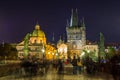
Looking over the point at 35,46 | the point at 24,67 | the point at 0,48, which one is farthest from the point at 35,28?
the point at 24,67

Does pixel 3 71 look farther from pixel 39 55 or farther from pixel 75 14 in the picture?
pixel 75 14

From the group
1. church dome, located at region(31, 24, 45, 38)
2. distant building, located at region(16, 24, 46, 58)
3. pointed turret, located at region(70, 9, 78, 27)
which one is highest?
pointed turret, located at region(70, 9, 78, 27)

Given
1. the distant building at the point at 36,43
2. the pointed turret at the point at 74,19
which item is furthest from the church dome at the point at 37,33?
the pointed turret at the point at 74,19

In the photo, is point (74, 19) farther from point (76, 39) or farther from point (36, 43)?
point (36, 43)

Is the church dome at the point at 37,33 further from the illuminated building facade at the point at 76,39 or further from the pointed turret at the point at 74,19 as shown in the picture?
the pointed turret at the point at 74,19

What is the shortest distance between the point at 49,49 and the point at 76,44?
1897 cm

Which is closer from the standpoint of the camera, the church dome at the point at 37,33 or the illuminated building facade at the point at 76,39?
the church dome at the point at 37,33

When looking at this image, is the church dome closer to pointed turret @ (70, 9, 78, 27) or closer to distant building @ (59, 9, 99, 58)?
distant building @ (59, 9, 99, 58)

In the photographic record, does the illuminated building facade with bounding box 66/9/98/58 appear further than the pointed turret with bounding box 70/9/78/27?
No

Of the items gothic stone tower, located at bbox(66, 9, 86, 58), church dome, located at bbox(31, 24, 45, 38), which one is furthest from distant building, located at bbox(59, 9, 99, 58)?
church dome, located at bbox(31, 24, 45, 38)

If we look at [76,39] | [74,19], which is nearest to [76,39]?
[76,39]

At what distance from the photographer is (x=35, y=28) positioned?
14812 cm

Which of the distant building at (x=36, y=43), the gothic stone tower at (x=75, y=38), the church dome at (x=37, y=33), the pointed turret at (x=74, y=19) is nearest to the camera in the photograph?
the distant building at (x=36, y=43)

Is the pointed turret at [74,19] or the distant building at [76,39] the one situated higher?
the pointed turret at [74,19]
